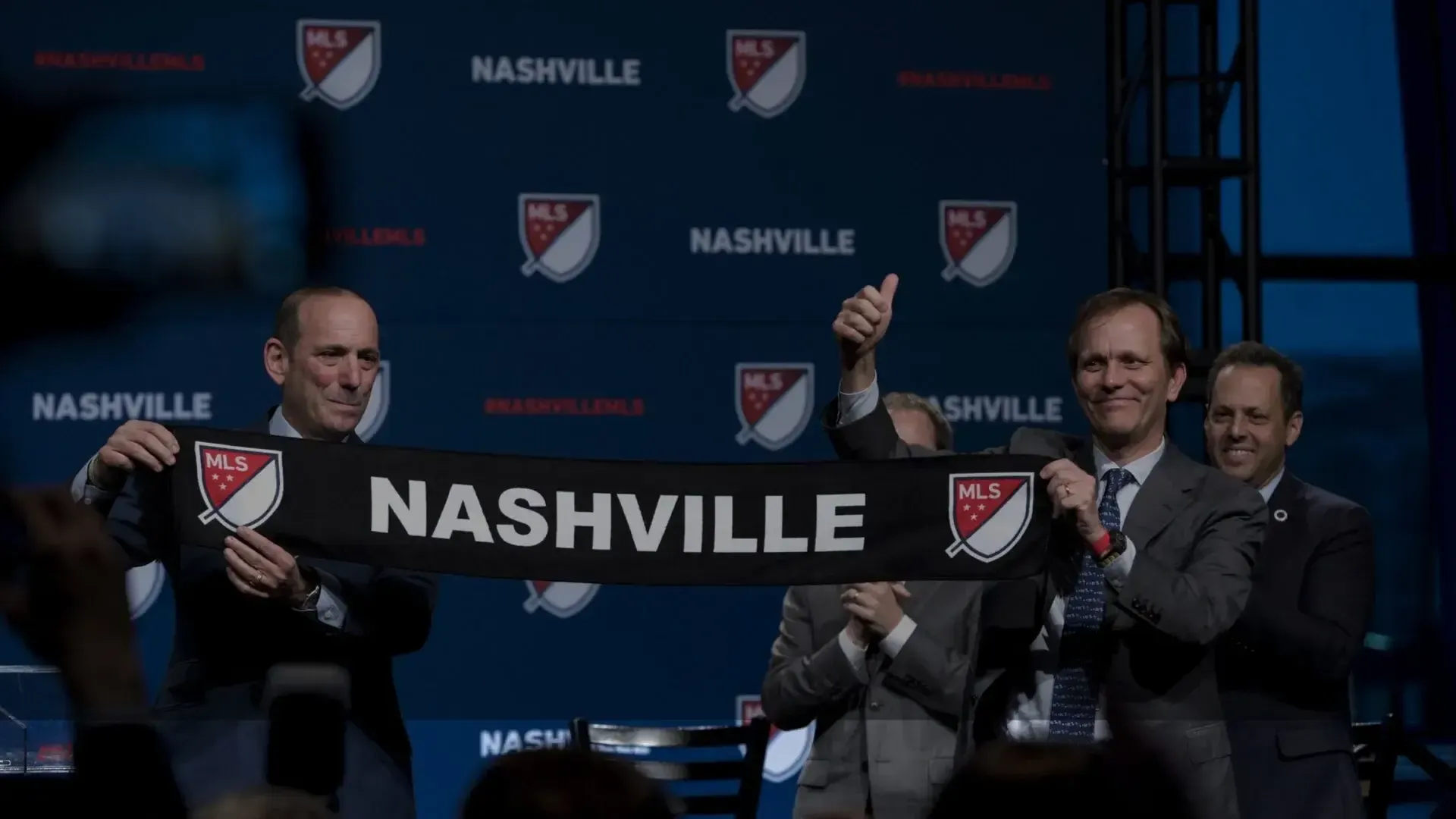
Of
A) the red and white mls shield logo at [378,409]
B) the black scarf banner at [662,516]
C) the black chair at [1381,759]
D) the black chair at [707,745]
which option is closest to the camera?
the black scarf banner at [662,516]

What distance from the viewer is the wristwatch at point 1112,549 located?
3.12 m

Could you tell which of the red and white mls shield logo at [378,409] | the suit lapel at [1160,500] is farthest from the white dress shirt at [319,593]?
the red and white mls shield logo at [378,409]

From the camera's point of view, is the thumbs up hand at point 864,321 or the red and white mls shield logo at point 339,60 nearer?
the thumbs up hand at point 864,321

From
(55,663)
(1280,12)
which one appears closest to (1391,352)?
(1280,12)

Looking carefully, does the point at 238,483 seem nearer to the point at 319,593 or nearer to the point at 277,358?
the point at 277,358

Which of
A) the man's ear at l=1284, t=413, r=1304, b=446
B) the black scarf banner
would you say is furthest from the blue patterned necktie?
the man's ear at l=1284, t=413, r=1304, b=446

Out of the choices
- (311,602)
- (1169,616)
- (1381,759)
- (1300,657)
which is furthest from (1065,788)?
(1381,759)

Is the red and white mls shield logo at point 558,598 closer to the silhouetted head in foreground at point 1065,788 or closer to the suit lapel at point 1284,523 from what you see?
the suit lapel at point 1284,523

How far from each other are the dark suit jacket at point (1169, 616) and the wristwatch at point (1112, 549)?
0.04 m

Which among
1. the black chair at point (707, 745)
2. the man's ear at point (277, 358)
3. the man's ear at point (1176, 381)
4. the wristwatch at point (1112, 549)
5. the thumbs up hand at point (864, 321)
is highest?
the thumbs up hand at point (864, 321)

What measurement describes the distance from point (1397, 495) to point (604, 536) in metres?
4.10

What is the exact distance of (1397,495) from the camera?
6.64 meters

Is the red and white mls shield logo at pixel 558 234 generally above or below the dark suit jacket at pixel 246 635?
above

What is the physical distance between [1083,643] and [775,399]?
3.09 meters
